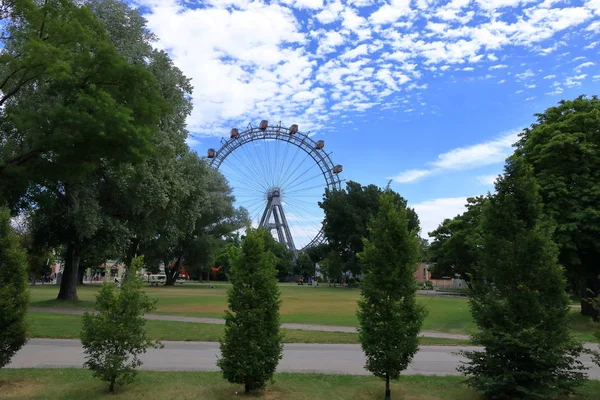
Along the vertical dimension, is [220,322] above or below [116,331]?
below

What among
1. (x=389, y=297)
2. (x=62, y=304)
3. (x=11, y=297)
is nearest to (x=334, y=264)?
(x=62, y=304)

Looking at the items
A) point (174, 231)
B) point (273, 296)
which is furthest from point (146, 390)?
point (174, 231)

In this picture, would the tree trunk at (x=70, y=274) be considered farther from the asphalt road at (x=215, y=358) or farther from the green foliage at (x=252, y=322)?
the green foliage at (x=252, y=322)

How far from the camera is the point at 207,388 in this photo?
8.46m

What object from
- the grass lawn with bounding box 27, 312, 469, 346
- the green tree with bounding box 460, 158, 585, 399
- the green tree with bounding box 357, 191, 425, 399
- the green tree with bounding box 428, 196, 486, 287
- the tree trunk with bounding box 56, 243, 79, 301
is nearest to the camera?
the green tree with bounding box 460, 158, 585, 399

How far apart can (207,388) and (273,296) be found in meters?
2.11

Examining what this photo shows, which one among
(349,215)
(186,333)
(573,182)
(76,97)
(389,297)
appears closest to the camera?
(389,297)

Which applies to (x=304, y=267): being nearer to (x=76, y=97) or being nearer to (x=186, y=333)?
(x=186, y=333)

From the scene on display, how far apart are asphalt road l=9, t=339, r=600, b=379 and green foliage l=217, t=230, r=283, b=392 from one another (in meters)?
2.79

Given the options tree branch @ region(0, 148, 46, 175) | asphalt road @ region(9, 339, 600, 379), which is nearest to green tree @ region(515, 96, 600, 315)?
asphalt road @ region(9, 339, 600, 379)

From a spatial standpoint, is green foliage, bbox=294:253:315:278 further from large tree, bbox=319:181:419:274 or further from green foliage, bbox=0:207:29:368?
green foliage, bbox=0:207:29:368

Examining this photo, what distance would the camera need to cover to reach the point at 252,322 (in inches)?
313

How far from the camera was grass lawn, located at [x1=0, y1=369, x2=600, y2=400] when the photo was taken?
806 cm

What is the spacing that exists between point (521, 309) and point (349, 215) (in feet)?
217
